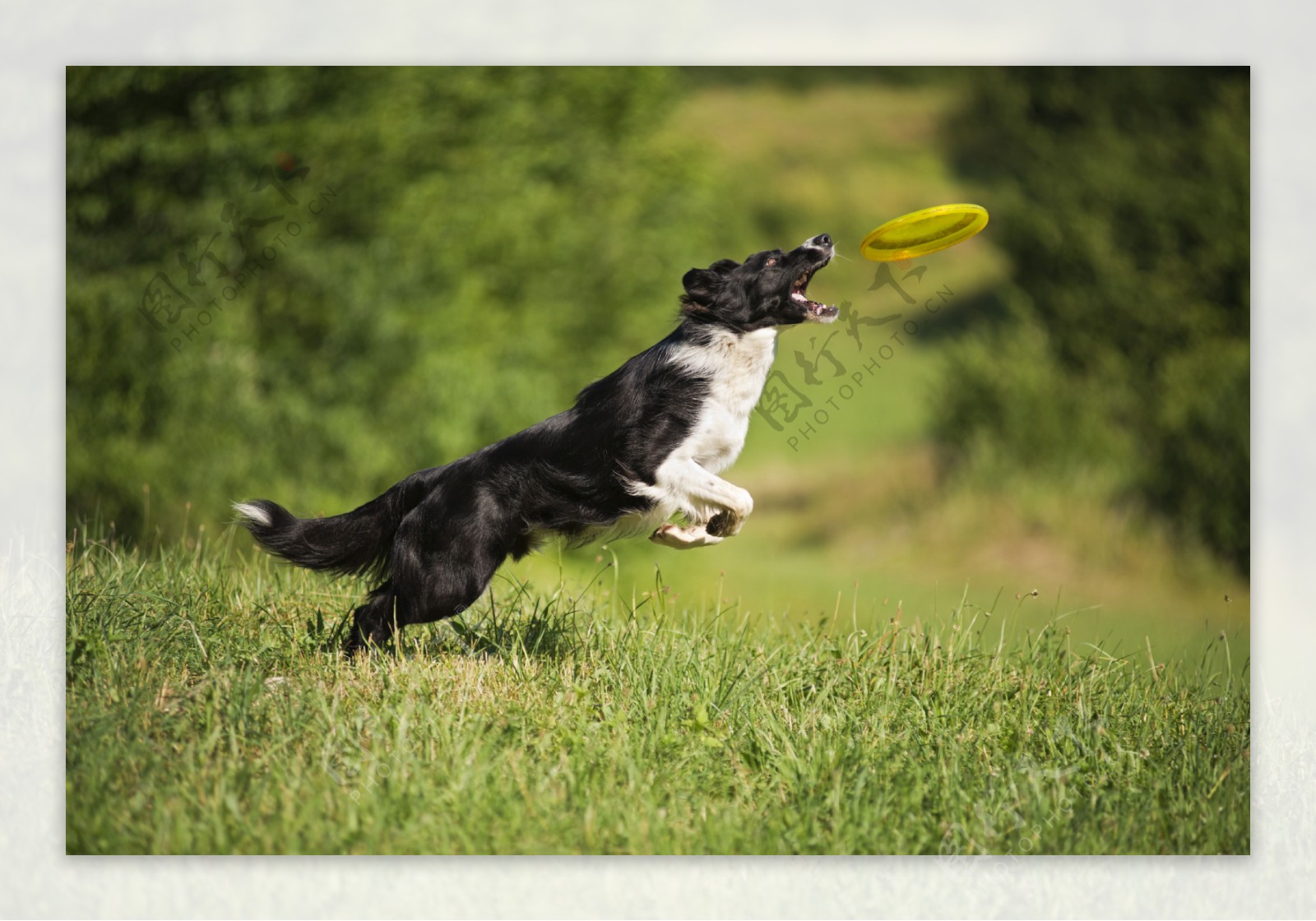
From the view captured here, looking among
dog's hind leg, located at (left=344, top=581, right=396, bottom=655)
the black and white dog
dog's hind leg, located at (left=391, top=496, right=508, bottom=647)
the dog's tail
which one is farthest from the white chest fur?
dog's hind leg, located at (left=344, top=581, right=396, bottom=655)

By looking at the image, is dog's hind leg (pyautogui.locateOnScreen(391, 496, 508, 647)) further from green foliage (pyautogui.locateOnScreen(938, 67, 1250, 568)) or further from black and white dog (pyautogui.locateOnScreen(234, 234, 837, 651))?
green foliage (pyautogui.locateOnScreen(938, 67, 1250, 568))

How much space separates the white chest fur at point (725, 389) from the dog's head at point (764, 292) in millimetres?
61

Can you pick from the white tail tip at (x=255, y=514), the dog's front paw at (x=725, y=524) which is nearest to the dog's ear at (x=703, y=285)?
the dog's front paw at (x=725, y=524)

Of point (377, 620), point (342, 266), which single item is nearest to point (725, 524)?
point (377, 620)

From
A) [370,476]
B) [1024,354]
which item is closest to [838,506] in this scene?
[1024,354]

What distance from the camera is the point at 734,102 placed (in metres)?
16.9

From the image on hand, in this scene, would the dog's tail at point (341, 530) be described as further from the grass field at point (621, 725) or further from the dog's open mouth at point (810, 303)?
the dog's open mouth at point (810, 303)

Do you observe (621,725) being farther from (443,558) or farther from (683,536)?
(443,558)

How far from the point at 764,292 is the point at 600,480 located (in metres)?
0.89

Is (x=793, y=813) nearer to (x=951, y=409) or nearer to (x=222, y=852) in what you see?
(x=222, y=852)

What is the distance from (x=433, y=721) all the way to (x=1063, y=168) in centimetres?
988

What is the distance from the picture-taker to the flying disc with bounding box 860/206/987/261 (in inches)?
170

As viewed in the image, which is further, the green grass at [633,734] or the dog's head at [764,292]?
the dog's head at [764,292]

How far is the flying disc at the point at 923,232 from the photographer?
4.33 metres
